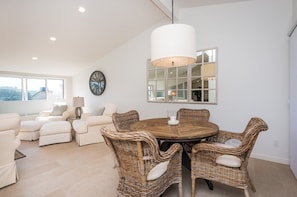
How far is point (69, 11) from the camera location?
3299 millimetres

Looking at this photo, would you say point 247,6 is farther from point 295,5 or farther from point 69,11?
point 69,11

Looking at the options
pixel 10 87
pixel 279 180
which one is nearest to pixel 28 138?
pixel 10 87

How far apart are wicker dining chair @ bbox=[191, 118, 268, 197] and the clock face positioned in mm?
4430

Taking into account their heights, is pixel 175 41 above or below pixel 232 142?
above

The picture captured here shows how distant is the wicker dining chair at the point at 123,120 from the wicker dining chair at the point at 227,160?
1.15m

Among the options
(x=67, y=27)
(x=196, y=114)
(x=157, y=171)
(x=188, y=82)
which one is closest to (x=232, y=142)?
(x=196, y=114)

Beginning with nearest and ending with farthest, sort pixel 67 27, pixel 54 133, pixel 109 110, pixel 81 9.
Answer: pixel 81 9 → pixel 67 27 → pixel 54 133 → pixel 109 110

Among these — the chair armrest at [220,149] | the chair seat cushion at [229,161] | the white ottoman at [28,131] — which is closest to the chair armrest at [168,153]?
the chair armrest at [220,149]

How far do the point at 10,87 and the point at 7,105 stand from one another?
67 cm

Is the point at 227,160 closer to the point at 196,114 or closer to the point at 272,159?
the point at 196,114

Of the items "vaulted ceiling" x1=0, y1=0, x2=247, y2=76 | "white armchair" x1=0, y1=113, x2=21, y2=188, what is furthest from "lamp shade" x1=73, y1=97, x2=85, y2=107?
"white armchair" x1=0, y1=113, x2=21, y2=188

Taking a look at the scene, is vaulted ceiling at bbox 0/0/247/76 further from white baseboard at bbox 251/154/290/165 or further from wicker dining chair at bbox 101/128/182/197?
white baseboard at bbox 251/154/290/165

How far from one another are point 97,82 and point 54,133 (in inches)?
93.9

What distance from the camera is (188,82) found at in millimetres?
3783
